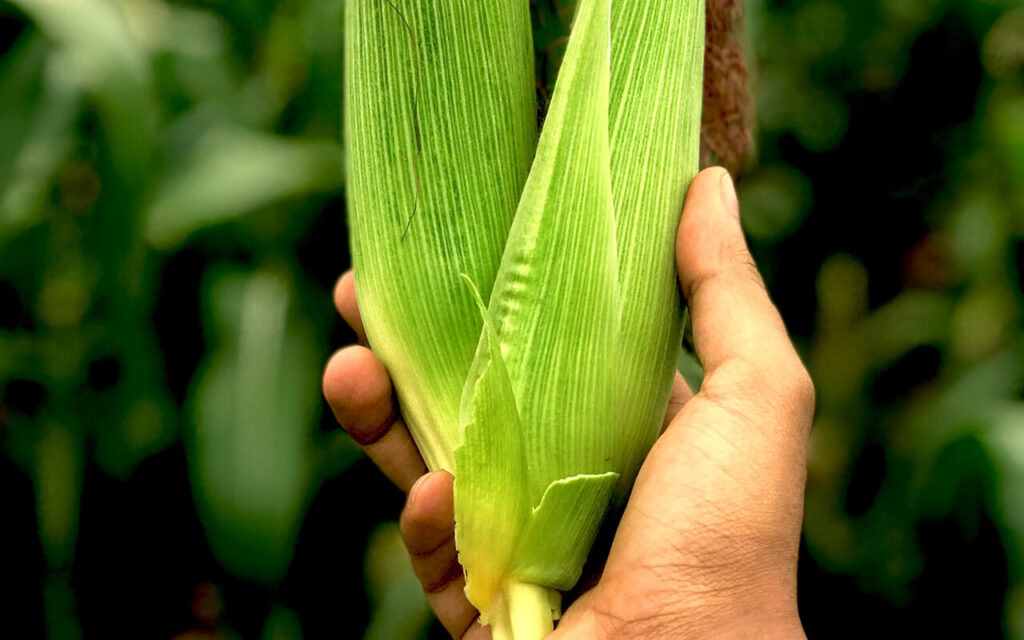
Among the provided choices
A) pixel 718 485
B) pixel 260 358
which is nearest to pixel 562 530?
pixel 718 485

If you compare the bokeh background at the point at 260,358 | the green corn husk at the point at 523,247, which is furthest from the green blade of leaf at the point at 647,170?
the bokeh background at the point at 260,358

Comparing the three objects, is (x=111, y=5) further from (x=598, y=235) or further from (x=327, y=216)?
(x=598, y=235)

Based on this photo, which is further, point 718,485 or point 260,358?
point 260,358

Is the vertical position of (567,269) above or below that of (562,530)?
above

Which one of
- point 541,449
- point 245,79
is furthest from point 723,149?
point 245,79

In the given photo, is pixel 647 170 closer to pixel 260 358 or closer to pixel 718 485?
pixel 718 485

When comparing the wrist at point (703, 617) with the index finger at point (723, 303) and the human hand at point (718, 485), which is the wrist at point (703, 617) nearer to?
the human hand at point (718, 485)
